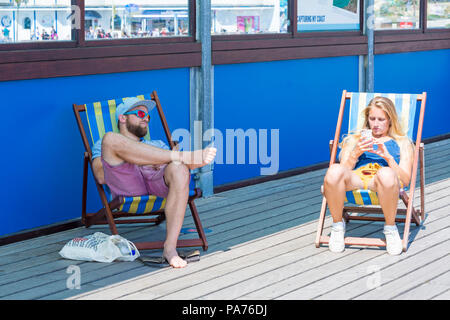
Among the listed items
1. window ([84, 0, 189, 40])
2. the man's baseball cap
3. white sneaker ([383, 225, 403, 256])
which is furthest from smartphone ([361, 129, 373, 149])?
window ([84, 0, 189, 40])

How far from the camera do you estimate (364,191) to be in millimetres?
4281

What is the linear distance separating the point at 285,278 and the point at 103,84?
1859 mm

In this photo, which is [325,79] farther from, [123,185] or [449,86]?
[123,185]

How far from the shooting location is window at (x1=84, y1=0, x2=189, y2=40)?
497 cm

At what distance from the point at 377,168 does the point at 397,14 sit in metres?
3.44

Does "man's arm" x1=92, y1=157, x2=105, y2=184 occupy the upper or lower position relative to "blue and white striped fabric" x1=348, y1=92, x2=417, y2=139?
lower

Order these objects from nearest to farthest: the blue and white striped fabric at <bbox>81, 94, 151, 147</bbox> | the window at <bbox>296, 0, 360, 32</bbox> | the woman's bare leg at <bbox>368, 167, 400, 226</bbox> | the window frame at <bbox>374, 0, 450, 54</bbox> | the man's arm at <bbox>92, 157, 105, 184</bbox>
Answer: the woman's bare leg at <bbox>368, 167, 400, 226</bbox> < the man's arm at <bbox>92, 157, 105, 184</bbox> < the blue and white striped fabric at <bbox>81, 94, 151, 147</bbox> < the window at <bbox>296, 0, 360, 32</bbox> < the window frame at <bbox>374, 0, 450, 54</bbox>

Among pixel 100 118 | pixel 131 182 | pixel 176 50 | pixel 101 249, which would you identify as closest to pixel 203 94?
pixel 176 50

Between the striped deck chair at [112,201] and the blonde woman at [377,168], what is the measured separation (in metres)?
0.71

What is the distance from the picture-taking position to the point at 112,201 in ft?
14.2

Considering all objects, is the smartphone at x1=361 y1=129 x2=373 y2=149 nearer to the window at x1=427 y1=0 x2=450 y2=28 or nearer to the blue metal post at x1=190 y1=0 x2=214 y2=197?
the blue metal post at x1=190 y1=0 x2=214 y2=197

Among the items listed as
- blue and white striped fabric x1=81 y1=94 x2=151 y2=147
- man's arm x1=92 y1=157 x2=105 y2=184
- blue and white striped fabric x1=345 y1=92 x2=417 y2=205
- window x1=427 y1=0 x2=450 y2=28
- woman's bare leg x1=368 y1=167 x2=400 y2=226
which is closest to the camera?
woman's bare leg x1=368 y1=167 x2=400 y2=226

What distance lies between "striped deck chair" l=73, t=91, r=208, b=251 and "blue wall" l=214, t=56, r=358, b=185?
0.95 metres

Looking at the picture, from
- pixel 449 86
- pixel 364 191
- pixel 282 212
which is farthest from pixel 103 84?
pixel 449 86
